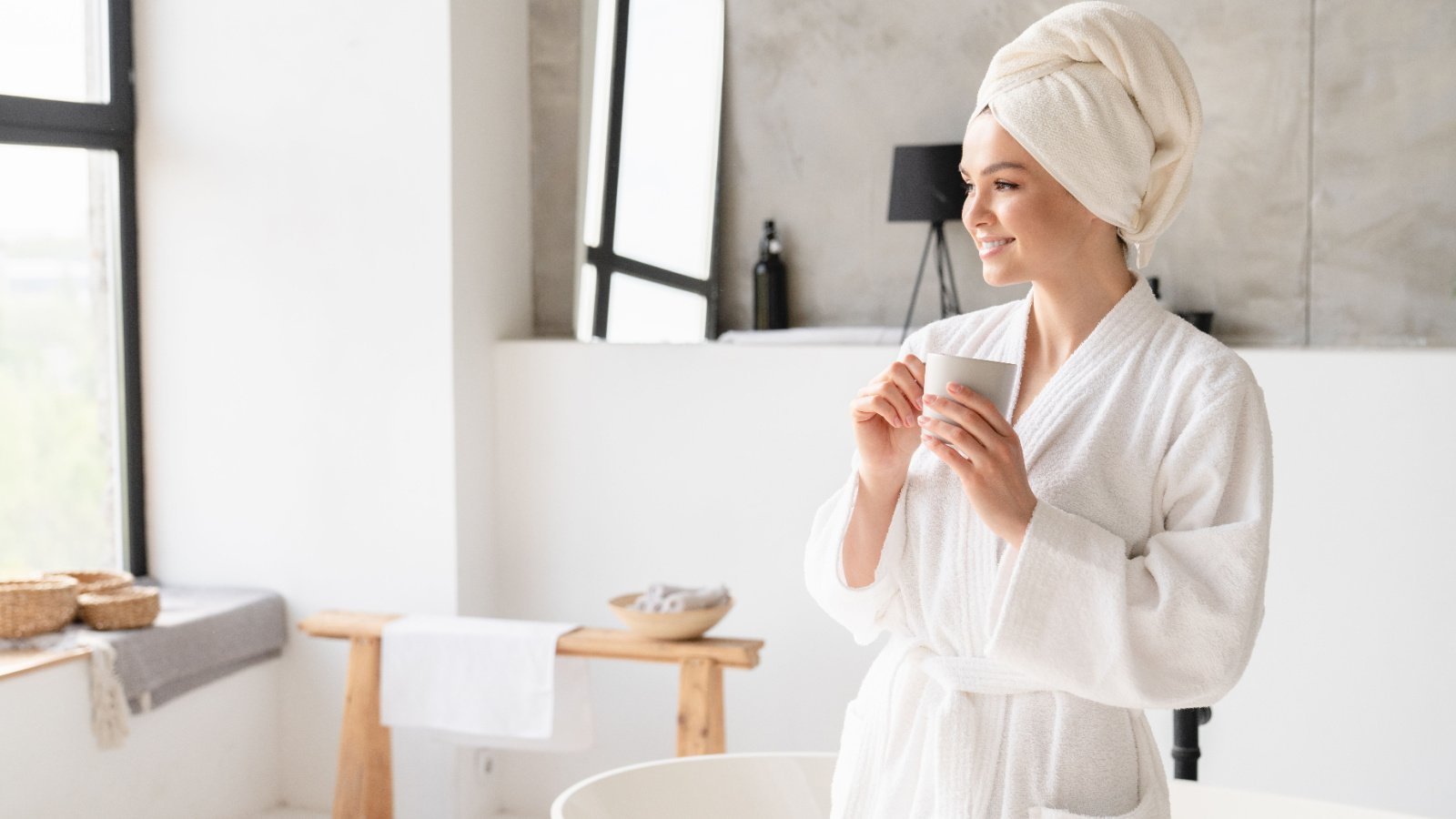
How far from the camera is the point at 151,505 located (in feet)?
11.7

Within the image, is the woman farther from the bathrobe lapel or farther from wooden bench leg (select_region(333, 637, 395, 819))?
wooden bench leg (select_region(333, 637, 395, 819))

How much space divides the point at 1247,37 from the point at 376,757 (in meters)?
2.50

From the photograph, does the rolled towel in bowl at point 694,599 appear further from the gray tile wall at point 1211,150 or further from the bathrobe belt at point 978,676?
the bathrobe belt at point 978,676

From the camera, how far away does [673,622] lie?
2.93 m

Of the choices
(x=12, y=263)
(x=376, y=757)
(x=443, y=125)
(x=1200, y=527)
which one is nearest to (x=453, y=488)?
(x=376, y=757)

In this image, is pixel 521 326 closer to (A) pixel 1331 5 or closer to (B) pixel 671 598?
(B) pixel 671 598

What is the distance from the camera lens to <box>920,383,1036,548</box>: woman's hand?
1238 millimetres

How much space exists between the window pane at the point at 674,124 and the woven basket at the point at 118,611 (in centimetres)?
142

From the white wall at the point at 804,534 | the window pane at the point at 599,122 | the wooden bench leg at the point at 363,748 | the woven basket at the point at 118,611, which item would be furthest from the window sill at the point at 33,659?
the window pane at the point at 599,122

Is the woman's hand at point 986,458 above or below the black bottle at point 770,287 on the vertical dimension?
below

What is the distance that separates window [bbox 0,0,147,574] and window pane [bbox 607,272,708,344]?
1.23 metres

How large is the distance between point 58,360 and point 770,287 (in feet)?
5.64

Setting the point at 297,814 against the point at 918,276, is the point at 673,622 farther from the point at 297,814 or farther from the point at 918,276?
the point at 297,814

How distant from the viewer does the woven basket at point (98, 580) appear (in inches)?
123
